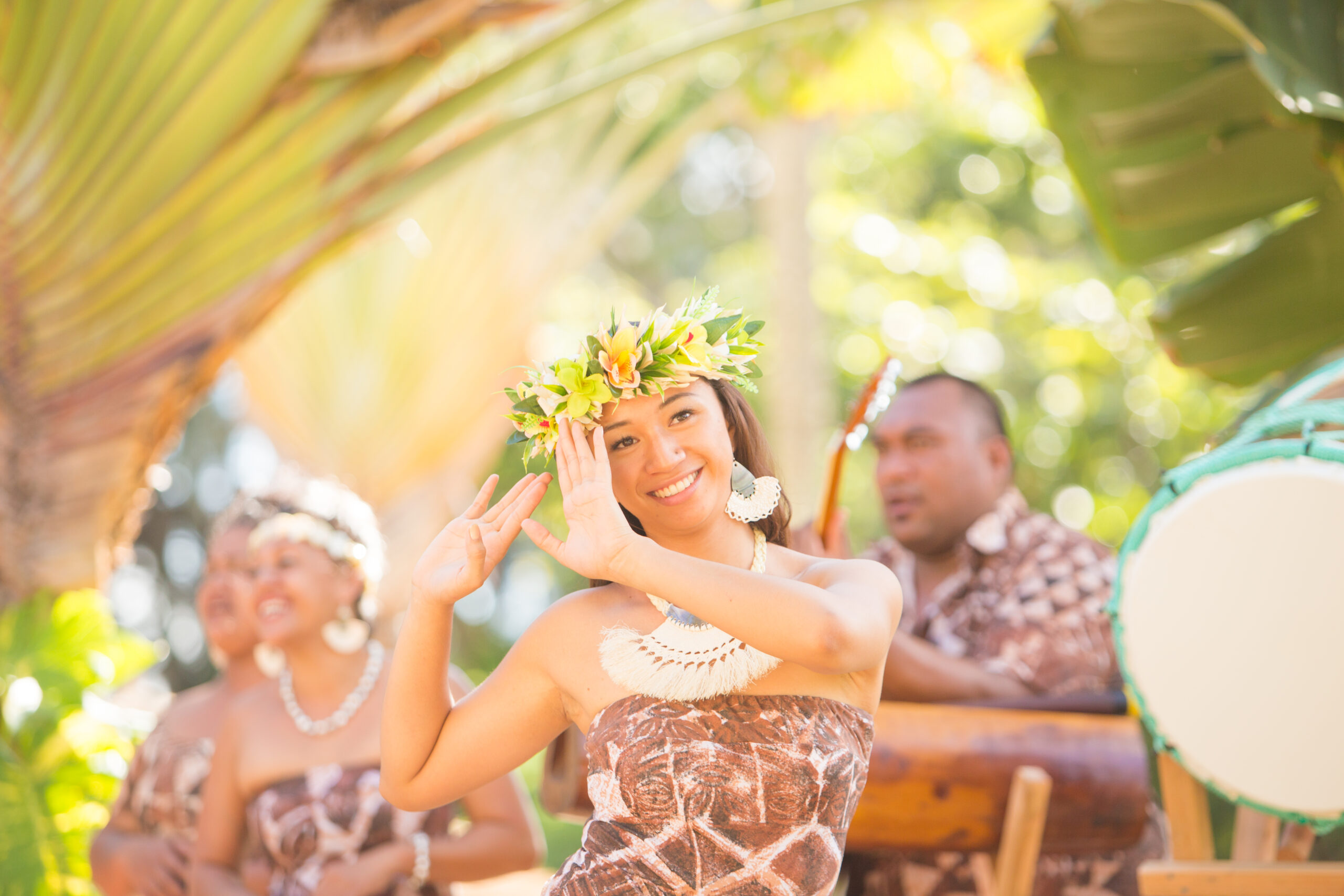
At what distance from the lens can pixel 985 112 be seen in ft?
→ 50.2

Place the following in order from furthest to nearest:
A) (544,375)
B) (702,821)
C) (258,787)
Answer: (258,787)
(544,375)
(702,821)

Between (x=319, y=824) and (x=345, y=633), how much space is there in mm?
537

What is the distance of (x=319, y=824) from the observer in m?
3.03

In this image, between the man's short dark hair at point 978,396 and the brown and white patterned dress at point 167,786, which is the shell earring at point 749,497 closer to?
the man's short dark hair at point 978,396

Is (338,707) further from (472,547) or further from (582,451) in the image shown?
(582,451)

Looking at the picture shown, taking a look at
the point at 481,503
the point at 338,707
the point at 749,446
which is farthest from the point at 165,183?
the point at 749,446

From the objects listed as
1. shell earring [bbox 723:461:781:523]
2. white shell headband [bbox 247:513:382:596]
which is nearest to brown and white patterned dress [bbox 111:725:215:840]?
white shell headband [bbox 247:513:382:596]

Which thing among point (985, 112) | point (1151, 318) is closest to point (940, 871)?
point (1151, 318)

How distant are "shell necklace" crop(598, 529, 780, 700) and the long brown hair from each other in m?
Result: 0.21

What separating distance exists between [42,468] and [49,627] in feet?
2.59

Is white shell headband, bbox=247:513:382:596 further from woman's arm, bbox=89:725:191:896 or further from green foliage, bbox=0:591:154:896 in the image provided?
green foliage, bbox=0:591:154:896

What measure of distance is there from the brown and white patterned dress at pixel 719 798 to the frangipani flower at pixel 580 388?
501 millimetres

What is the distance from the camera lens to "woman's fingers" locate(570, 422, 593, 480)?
6.76ft

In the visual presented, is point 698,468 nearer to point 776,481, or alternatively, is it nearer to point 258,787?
point 776,481
